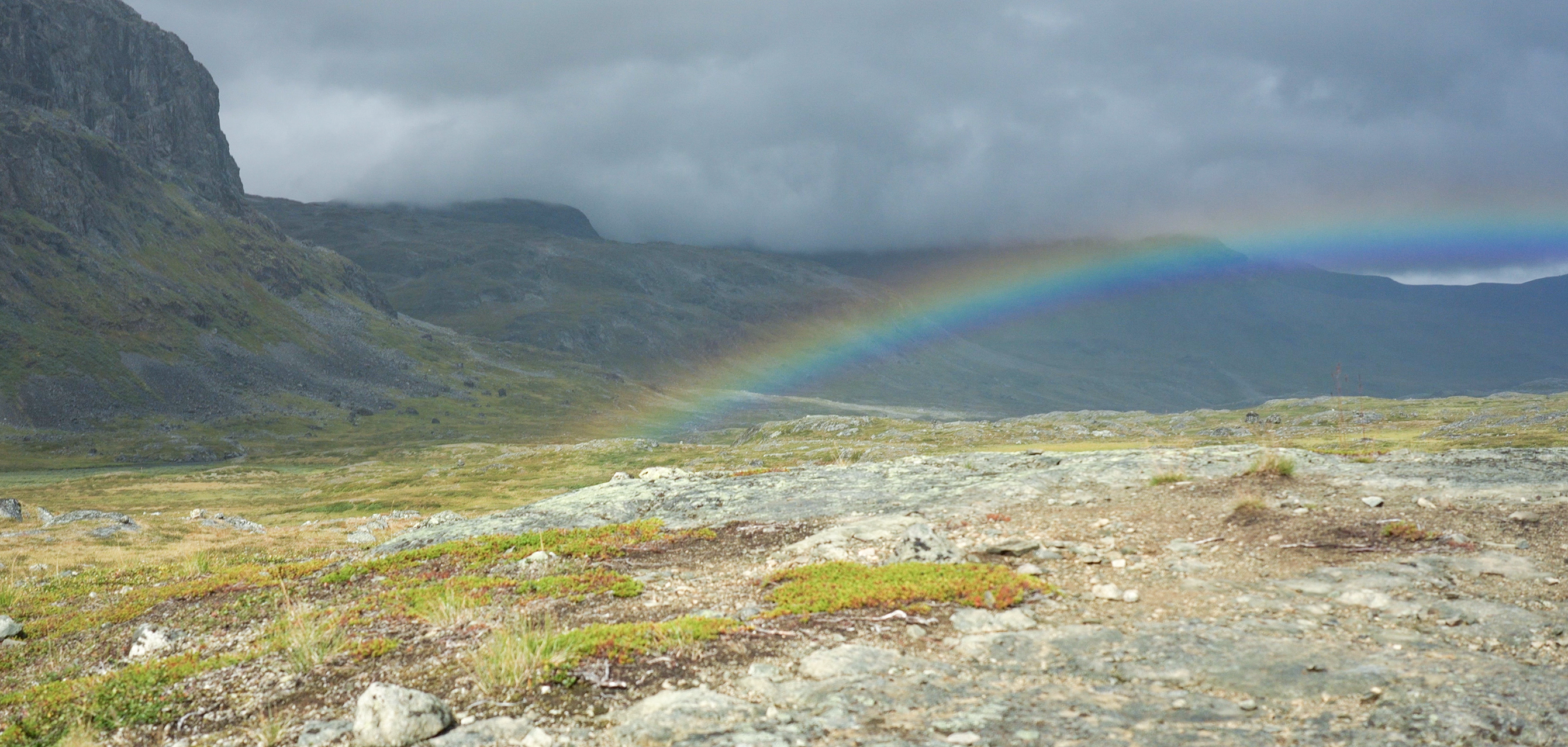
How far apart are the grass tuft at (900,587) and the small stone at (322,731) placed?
24.0 feet

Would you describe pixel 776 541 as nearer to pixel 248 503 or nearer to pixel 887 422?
pixel 248 503

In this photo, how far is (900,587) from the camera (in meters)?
16.7

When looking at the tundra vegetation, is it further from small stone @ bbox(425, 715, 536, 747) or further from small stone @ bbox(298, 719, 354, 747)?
small stone @ bbox(425, 715, 536, 747)

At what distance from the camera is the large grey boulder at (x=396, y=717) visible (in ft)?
36.6

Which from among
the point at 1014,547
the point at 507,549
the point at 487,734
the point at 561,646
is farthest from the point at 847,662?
the point at 507,549

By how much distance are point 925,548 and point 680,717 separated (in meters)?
10.1

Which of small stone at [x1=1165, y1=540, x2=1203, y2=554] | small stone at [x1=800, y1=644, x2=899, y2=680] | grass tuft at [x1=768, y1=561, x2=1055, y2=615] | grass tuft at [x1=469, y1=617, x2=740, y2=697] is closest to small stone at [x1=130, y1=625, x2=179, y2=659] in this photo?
grass tuft at [x1=469, y1=617, x2=740, y2=697]

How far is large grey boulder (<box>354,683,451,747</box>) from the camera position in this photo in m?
11.1

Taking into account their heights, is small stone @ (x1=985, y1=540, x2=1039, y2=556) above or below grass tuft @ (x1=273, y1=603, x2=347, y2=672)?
above

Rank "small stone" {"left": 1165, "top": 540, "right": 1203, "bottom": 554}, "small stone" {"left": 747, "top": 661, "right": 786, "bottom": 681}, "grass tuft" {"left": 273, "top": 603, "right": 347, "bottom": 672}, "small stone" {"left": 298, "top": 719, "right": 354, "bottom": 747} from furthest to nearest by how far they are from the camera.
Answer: "small stone" {"left": 1165, "top": 540, "right": 1203, "bottom": 554}, "grass tuft" {"left": 273, "top": 603, "right": 347, "bottom": 672}, "small stone" {"left": 747, "top": 661, "right": 786, "bottom": 681}, "small stone" {"left": 298, "top": 719, "right": 354, "bottom": 747}

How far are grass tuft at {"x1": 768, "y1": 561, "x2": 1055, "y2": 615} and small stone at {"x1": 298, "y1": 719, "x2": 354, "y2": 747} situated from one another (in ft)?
24.0

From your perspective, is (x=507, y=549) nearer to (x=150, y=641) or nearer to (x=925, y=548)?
(x=150, y=641)

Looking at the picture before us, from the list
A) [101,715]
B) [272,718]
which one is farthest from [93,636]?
[272,718]

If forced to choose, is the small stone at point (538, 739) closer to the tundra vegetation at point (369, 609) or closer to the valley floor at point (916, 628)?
the valley floor at point (916, 628)
